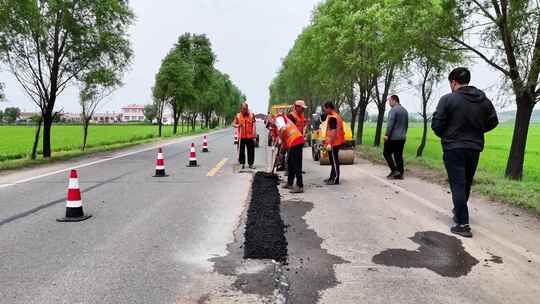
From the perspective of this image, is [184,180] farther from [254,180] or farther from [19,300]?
[19,300]

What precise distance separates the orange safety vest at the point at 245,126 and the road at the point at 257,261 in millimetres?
4295

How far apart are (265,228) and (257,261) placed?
120 centimetres

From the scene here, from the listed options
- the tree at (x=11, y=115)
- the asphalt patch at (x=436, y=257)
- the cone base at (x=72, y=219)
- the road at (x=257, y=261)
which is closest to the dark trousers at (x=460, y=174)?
the road at (x=257, y=261)

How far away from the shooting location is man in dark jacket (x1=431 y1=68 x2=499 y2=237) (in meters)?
5.43

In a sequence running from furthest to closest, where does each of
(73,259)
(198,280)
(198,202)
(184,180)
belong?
(184,180), (198,202), (73,259), (198,280)

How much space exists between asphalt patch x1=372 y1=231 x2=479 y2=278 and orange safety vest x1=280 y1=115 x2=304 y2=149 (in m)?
3.73

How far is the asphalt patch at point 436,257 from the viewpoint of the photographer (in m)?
4.21

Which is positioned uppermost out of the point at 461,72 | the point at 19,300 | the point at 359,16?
the point at 359,16

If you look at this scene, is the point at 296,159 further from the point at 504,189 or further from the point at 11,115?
the point at 11,115

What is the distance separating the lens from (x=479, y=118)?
545 cm

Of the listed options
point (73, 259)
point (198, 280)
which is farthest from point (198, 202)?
point (198, 280)

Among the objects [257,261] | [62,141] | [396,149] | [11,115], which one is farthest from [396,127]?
[11,115]

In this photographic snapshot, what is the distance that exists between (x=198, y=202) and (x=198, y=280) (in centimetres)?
377

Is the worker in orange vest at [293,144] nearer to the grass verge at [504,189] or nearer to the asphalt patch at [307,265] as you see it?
the asphalt patch at [307,265]
